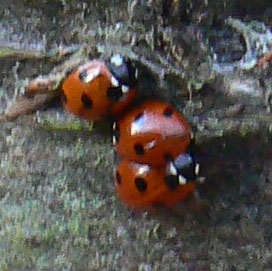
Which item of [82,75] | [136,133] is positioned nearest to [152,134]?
[136,133]

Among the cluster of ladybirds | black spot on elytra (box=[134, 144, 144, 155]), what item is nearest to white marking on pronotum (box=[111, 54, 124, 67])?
the cluster of ladybirds

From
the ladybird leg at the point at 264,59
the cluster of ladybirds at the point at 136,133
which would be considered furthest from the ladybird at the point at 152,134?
the ladybird leg at the point at 264,59

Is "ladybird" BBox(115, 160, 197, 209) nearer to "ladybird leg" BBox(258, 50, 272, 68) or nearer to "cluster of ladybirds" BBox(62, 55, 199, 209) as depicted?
"cluster of ladybirds" BBox(62, 55, 199, 209)

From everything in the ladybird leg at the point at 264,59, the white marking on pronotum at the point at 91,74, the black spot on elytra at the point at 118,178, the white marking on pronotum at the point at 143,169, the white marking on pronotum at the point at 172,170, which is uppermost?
the ladybird leg at the point at 264,59

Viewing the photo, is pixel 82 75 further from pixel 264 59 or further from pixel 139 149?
pixel 264 59

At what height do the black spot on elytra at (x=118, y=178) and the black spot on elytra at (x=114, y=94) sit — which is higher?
the black spot on elytra at (x=114, y=94)

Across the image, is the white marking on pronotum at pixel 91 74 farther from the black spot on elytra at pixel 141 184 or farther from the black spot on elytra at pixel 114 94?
the black spot on elytra at pixel 141 184

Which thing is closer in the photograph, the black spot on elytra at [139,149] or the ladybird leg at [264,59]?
the ladybird leg at [264,59]
